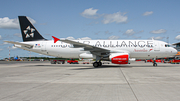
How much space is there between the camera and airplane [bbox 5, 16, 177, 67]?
781 inches

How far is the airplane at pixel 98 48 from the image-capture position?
19847mm

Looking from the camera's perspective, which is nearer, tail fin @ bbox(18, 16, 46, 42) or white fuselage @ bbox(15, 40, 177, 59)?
white fuselage @ bbox(15, 40, 177, 59)

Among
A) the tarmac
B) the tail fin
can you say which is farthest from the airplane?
the tarmac

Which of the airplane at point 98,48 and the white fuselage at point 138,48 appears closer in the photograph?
the airplane at point 98,48

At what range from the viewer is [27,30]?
80.7 ft

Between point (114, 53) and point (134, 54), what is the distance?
3006 mm

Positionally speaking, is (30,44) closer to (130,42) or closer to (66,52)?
(66,52)

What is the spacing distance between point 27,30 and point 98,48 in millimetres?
12632

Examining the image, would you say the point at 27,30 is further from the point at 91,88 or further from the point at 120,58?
the point at 91,88

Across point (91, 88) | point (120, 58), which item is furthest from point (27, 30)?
point (91, 88)

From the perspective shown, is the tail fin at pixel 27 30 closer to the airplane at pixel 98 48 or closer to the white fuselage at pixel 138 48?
the airplane at pixel 98 48

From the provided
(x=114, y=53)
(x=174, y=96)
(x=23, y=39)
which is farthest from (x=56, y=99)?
(x=23, y=39)

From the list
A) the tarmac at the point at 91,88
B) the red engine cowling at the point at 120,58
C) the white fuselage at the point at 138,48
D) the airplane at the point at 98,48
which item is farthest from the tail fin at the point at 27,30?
the tarmac at the point at 91,88

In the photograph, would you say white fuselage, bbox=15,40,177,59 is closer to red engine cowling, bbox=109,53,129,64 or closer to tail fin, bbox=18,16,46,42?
red engine cowling, bbox=109,53,129,64
